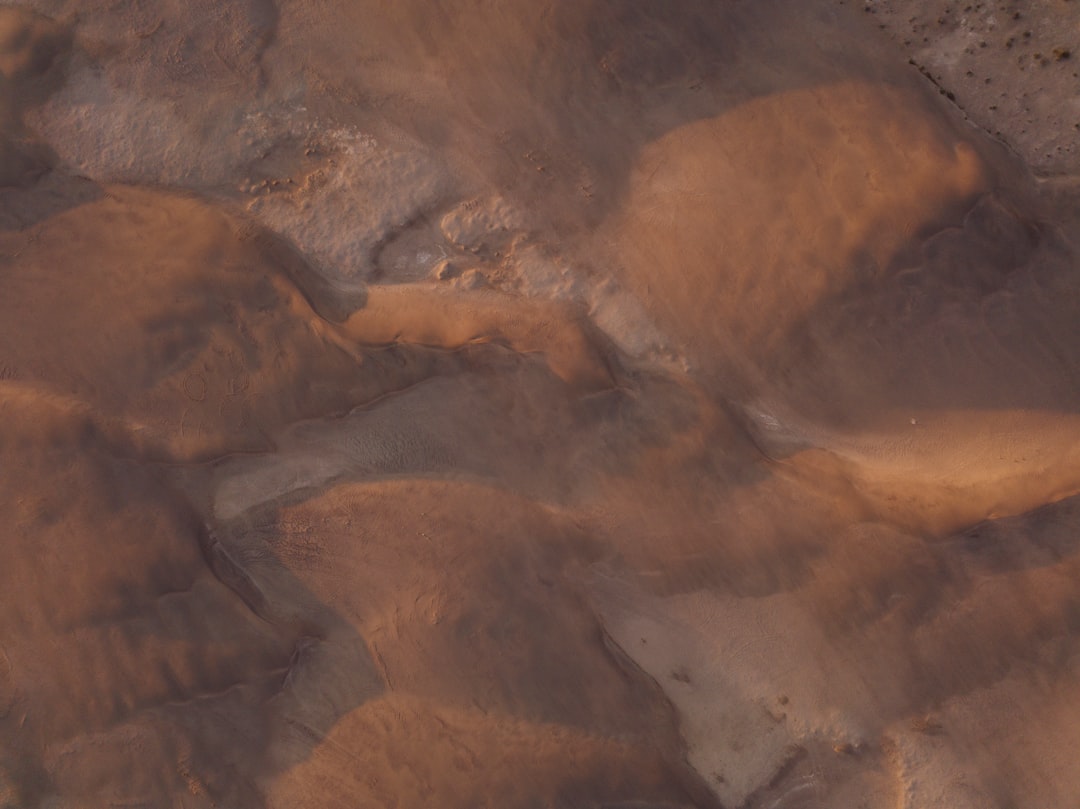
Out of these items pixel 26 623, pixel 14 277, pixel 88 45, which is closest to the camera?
pixel 26 623

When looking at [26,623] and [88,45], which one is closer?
[26,623]

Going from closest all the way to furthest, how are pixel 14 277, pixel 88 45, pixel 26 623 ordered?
pixel 26 623 < pixel 14 277 < pixel 88 45

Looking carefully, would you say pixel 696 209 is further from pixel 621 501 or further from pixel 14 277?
pixel 14 277

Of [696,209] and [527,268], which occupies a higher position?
[696,209]

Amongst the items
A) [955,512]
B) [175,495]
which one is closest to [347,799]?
[175,495]

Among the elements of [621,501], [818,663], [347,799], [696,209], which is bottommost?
[347,799]

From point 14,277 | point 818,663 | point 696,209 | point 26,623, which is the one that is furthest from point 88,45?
point 818,663

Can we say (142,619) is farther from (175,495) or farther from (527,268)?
(527,268)
